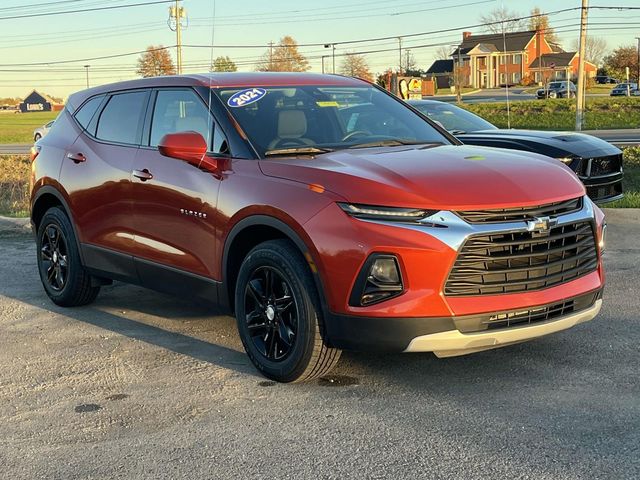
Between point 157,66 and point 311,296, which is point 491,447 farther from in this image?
point 157,66

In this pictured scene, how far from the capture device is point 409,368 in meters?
4.89

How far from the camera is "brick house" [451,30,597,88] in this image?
106 m

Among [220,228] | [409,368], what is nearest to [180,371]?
[220,228]

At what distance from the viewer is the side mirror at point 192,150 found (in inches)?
195

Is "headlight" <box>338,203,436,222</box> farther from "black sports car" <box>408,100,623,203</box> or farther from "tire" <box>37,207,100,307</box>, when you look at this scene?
"black sports car" <box>408,100,623,203</box>

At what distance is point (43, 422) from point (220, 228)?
149 centimetres

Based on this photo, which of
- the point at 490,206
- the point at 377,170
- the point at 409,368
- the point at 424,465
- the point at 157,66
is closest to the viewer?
the point at 424,465

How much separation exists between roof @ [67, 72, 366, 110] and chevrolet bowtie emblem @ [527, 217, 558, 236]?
2163 millimetres

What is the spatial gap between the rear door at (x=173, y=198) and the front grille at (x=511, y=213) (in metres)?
1.63

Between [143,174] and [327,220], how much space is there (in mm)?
1835

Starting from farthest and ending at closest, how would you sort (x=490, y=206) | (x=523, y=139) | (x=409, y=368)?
(x=523, y=139)
(x=409, y=368)
(x=490, y=206)

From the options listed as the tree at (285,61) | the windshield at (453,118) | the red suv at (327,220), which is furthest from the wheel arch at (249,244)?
the tree at (285,61)

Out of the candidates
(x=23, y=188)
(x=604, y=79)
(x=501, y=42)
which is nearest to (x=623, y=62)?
(x=604, y=79)

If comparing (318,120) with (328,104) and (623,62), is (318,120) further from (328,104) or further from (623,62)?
(623,62)
